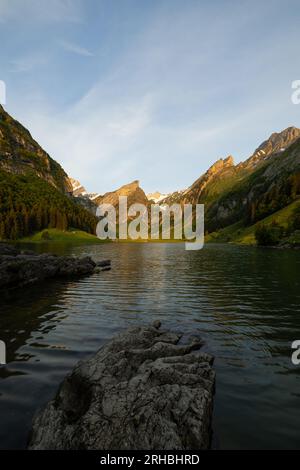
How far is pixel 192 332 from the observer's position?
2311 centimetres

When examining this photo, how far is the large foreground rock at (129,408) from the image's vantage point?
9.59m

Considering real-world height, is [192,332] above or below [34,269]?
below

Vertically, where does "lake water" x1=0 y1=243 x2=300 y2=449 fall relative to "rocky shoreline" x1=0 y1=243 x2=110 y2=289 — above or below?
below

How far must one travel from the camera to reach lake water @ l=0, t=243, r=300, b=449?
471 inches

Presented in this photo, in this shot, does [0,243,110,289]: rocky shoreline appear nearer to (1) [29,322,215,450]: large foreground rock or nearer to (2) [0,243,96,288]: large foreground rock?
(2) [0,243,96,288]: large foreground rock

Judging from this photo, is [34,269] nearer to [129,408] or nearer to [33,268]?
[33,268]

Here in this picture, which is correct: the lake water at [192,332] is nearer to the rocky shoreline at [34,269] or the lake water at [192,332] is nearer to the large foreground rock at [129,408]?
the large foreground rock at [129,408]

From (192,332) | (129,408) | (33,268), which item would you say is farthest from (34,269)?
(129,408)

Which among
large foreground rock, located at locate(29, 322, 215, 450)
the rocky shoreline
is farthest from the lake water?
the rocky shoreline

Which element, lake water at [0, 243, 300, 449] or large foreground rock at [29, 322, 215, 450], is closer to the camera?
large foreground rock at [29, 322, 215, 450]

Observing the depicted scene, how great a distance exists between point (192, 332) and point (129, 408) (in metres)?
13.3

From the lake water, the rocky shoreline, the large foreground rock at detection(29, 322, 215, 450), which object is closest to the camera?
the large foreground rock at detection(29, 322, 215, 450)

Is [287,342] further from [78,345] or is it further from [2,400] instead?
[2,400]
